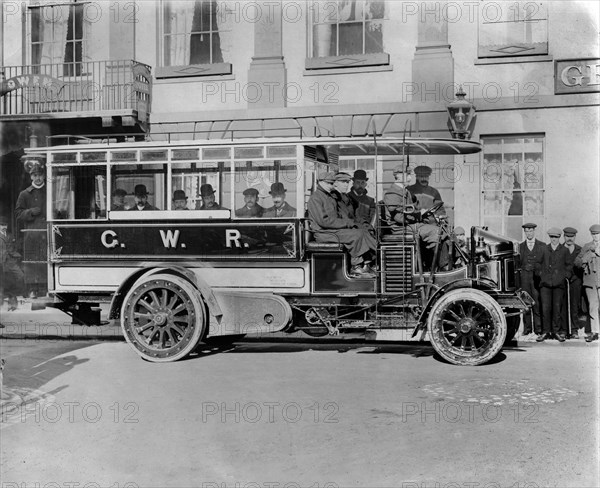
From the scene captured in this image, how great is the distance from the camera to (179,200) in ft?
27.0

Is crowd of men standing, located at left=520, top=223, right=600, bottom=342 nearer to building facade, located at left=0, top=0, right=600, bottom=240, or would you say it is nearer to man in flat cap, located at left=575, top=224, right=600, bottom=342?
man in flat cap, located at left=575, top=224, right=600, bottom=342

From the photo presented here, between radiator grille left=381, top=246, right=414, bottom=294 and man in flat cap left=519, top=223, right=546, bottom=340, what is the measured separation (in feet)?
7.94

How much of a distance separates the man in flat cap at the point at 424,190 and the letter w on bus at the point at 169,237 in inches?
90.8

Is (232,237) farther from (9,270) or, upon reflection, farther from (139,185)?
(9,270)

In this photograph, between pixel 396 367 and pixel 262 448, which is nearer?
pixel 262 448

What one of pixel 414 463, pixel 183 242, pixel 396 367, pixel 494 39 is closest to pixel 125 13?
pixel 183 242

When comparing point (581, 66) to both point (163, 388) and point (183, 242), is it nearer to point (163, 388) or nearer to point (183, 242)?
point (183, 242)

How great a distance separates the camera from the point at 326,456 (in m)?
4.82

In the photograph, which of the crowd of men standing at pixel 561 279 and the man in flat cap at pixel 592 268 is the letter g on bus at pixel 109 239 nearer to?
the crowd of men standing at pixel 561 279

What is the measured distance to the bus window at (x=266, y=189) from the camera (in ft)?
26.6

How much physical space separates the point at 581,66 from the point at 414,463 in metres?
4.72

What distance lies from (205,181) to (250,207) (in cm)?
50

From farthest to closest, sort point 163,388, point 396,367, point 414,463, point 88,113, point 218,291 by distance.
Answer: point 88,113 < point 218,291 < point 396,367 < point 163,388 < point 414,463

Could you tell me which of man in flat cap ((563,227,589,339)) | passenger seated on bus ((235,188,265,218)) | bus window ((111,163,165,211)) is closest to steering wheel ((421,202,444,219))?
passenger seated on bus ((235,188,265,218))
